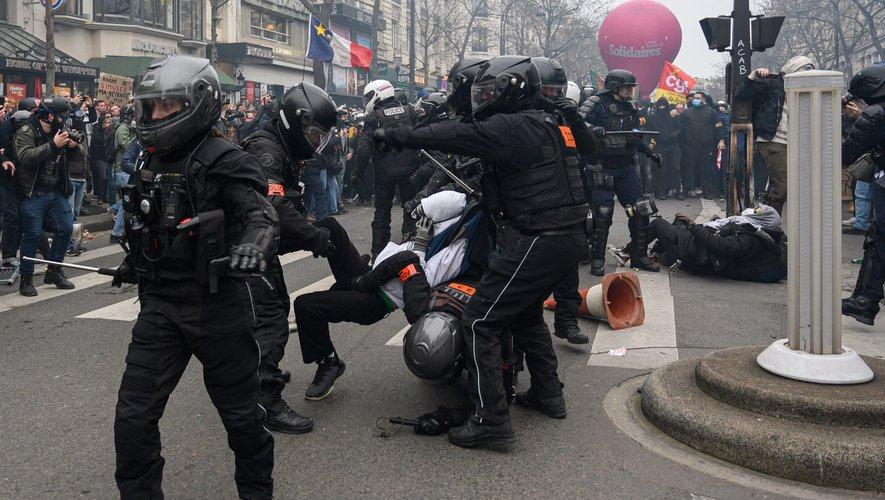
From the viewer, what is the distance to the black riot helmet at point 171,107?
3229 mm

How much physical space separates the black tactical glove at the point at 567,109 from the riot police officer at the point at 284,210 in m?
1.28

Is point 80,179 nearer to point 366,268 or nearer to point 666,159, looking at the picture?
point 366,268

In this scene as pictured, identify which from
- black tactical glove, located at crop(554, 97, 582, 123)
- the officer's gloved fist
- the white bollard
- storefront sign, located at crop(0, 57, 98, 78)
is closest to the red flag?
storefront sign, located at crop(0, 57, 98, 78)

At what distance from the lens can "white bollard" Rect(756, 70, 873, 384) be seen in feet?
13.3

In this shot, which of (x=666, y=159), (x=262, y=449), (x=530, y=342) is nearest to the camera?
(x=262, y=449)

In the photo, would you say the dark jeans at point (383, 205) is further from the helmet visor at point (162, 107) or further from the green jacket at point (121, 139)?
the helmet visor at point (162, 107)

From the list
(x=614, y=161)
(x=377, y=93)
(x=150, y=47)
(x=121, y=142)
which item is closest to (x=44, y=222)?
(x=377, y=93)

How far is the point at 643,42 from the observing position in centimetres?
2808

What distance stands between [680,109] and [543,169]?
1335cm

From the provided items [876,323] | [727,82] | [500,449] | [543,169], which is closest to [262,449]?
[500,449]

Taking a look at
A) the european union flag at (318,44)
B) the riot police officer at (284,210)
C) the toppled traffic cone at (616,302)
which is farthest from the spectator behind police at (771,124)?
the european union flag at (318,44)

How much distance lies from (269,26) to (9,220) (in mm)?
33089

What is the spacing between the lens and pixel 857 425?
3779 millimetres

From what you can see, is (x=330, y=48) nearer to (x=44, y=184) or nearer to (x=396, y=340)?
(x=44, y=184)
